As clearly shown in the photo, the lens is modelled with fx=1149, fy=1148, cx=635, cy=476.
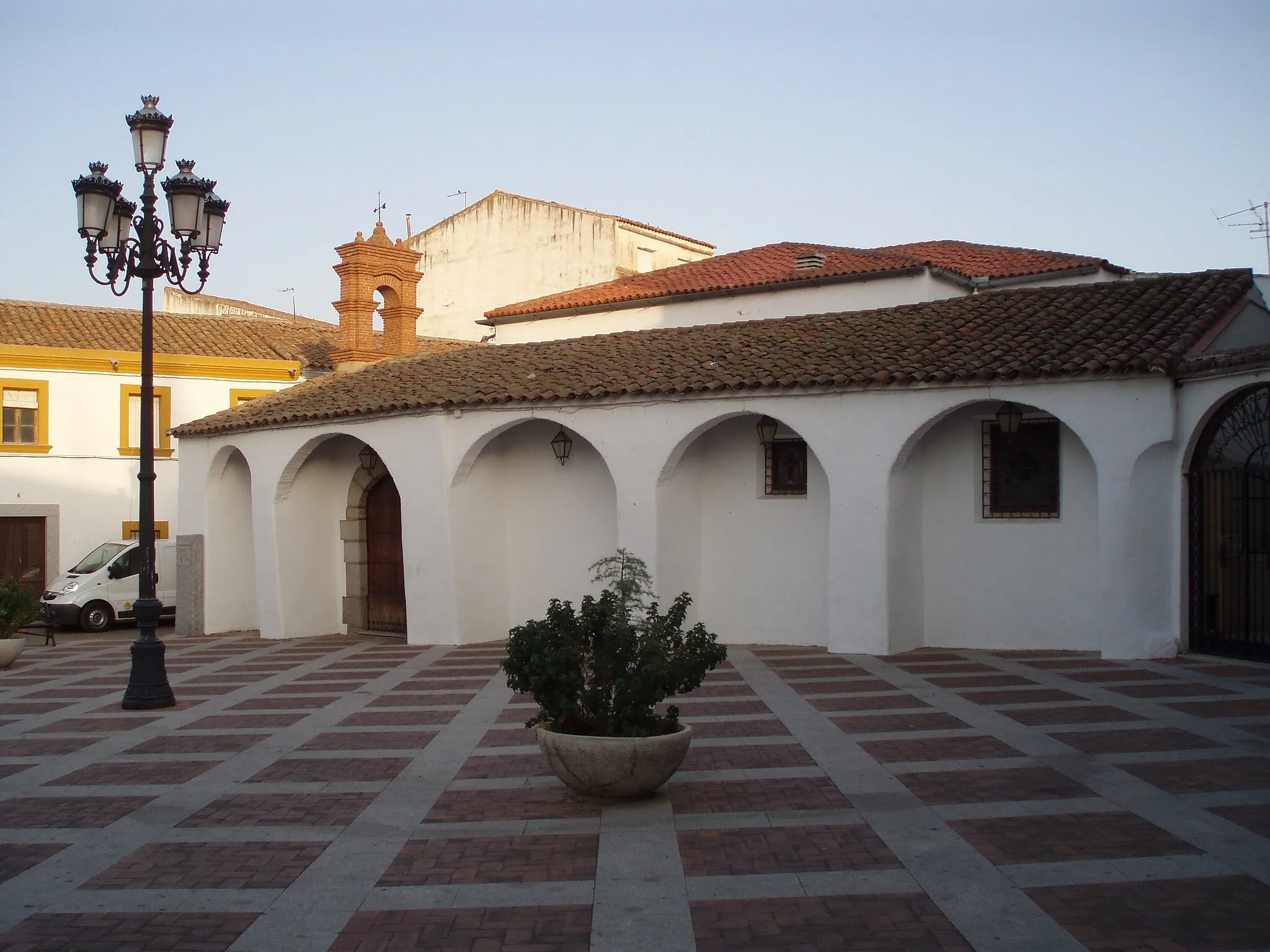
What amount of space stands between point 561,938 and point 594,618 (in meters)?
2.34

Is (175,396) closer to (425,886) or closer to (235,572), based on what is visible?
(235,572)

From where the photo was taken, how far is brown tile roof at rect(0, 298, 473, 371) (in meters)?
25.1

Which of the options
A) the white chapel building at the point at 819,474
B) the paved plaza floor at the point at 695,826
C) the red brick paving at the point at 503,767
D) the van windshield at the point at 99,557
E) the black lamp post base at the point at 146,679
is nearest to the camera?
the paved plaza floor at the point at 695,826

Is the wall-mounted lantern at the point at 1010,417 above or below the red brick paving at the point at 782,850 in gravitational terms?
above

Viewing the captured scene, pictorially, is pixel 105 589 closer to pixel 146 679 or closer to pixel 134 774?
pixel 146 679

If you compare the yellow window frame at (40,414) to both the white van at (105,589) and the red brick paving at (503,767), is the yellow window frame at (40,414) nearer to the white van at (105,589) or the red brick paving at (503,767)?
the white van at (105,589)

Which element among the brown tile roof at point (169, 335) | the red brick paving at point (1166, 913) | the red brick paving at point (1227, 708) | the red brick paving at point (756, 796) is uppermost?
the brown tile roof at point (169, 335)

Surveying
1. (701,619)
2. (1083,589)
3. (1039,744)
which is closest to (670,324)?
(701,619)

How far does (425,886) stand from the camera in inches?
222

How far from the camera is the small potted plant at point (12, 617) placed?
15.2 meters

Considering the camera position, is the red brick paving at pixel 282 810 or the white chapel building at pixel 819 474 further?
the white chapel building at pixel 819 474

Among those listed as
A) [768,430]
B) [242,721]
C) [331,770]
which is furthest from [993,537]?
[242,721]

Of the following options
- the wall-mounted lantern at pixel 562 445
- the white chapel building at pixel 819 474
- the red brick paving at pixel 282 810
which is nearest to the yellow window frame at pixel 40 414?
the white chapel building at pixel 819 474

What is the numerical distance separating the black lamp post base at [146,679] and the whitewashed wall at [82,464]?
14.1 m
